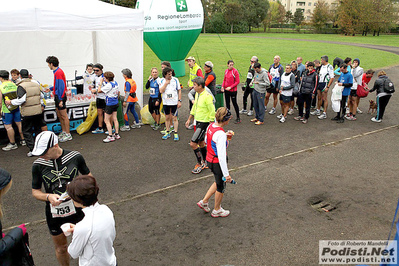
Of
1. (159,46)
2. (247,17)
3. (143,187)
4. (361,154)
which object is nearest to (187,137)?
(143,187)

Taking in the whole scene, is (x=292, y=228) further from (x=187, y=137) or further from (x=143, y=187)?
(x=187, y=137)

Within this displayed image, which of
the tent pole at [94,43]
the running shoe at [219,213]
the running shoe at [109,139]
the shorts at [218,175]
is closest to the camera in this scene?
the shorts at [218,175]

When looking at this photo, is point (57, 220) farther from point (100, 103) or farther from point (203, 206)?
point (100, 103)

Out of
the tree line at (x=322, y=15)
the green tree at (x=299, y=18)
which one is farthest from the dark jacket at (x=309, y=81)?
the green tree at (x=299, y=18)

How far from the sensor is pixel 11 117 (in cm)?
755

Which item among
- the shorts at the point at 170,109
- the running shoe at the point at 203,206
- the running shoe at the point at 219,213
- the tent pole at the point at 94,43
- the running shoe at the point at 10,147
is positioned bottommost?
the running shoe at the point at 219,213

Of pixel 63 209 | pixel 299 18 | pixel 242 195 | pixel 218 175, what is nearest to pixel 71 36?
pixel 242 195

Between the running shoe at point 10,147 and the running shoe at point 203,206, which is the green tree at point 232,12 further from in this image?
the running shoe at point 203,206

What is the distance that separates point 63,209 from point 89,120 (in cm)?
586

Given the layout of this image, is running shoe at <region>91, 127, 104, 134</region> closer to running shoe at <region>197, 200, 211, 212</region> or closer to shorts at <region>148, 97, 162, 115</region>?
shorts at <region>148, 97, 162, 115</region>

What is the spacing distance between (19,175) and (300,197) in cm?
547

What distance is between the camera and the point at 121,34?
1036 cm

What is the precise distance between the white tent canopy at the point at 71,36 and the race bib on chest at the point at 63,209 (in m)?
5.80

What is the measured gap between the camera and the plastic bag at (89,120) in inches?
346
